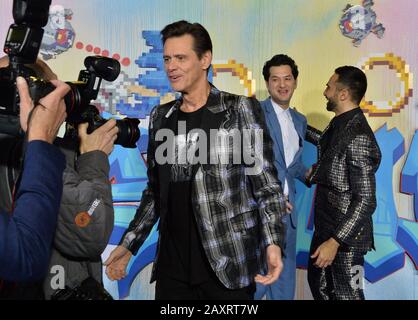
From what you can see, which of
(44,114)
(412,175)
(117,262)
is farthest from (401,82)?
(44,114)

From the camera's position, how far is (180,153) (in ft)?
7.96

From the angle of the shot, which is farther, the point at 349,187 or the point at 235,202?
the point at 349,187

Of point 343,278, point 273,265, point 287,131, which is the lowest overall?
point 343,278

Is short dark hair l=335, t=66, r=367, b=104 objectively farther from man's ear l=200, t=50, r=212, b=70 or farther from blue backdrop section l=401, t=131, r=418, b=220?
man's ear l=200, t=50, r=212, b=70

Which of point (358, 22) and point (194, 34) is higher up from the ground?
point (358, 22)

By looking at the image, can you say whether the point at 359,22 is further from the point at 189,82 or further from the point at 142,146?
the point at 189,82

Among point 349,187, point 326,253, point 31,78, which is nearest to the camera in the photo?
point 31,78

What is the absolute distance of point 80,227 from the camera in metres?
1.47

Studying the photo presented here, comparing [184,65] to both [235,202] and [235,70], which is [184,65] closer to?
[235,202]

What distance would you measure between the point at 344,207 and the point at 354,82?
0.82 meters

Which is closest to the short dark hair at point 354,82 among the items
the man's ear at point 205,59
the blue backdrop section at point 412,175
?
the blue backdrop section at point 412,175

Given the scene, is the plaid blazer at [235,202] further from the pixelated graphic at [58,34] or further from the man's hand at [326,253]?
the pixelated graphic at [58,34]
